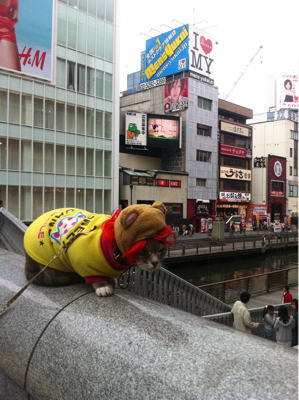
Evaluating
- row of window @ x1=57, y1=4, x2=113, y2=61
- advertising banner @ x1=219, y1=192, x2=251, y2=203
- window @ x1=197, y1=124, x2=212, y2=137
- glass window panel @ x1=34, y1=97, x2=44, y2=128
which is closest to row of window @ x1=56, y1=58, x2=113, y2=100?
row of window @ x1=57, y1=4, x2=113, y2=61

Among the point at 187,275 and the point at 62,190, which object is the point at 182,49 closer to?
the point at 62,190

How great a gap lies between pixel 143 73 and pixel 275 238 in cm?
2636

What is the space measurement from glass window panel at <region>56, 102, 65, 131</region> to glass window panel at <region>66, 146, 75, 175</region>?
60.9 inches

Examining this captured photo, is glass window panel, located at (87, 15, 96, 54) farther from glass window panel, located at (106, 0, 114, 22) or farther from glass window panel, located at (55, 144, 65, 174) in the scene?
glass window panel, located at (55, 144, 65, 174)

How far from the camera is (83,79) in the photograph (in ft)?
82.8

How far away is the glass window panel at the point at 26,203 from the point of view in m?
22.4

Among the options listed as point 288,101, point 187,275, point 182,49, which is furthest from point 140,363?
point 288,101

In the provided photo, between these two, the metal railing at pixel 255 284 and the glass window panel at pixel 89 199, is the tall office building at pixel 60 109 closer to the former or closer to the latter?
the glass window panel at pixel 89 199

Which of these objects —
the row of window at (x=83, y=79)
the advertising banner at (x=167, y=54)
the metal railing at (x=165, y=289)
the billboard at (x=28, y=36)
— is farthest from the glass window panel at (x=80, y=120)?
the metal railing at (x=165, y=289)

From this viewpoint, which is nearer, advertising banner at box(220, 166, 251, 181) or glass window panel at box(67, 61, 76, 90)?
glass window panel at box(67, 61, 76, 90)

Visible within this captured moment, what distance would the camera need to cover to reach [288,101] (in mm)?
59844

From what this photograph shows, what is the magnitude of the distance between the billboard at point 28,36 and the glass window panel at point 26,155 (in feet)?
15.5

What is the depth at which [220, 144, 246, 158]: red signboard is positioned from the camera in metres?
39.2

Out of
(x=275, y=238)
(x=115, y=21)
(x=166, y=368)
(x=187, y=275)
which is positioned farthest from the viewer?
(x=275, y=238)
